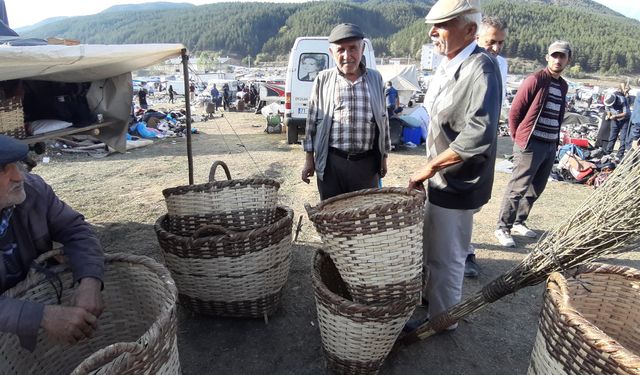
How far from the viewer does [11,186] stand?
1.53 meters

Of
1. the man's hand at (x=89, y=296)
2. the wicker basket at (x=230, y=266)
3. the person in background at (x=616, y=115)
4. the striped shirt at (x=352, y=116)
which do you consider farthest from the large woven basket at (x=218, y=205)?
the person in background at (x=616, y=115)

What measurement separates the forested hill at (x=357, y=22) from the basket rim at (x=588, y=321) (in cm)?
10441

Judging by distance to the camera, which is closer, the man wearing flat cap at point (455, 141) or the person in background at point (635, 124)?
the man wearing flat cap at point (455, 141)

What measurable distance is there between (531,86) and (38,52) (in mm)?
3833

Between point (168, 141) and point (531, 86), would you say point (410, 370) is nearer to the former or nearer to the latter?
point (531, 86)

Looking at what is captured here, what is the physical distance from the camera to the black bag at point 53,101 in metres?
3.49

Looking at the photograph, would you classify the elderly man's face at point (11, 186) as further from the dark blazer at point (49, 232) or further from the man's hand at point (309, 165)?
the man's hand at point (309, 165)

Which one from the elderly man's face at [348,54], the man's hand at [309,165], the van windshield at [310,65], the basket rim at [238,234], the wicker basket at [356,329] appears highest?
the elderly man's face at [348,54]

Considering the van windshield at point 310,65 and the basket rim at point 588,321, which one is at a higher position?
the van windshield at point 310,65

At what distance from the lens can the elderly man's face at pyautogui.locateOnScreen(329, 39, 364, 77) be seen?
8.66 ft

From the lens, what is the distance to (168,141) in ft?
36.8

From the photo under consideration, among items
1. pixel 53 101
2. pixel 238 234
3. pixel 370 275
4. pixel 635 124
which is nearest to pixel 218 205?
pixel 238 234

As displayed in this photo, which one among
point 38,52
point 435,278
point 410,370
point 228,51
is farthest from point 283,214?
point 228,51

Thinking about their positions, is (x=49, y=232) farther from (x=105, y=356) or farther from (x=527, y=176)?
(x=527, y=176)
